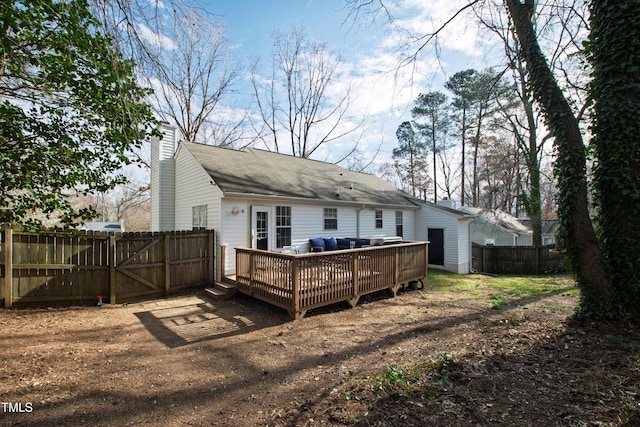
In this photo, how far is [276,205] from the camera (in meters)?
9.70

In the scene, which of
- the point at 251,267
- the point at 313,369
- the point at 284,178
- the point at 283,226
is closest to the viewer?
the point at 313,369

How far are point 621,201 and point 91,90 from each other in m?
8.58

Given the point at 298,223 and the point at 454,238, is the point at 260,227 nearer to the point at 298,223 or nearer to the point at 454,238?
the point at 298,223

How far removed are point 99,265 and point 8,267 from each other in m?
1.48

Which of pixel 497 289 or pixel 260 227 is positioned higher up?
pixel 260 227

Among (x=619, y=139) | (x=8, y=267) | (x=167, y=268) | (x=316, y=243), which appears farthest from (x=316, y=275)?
(x=8, y=267)

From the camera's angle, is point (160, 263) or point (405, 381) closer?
point (405, 381)

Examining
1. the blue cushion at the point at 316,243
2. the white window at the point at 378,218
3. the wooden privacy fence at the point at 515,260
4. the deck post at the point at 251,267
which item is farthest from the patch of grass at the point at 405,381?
the wooden privacy fence at the point at 515,260

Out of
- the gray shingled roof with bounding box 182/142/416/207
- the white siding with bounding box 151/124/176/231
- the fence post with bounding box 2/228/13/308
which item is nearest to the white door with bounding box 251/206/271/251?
the gray shingled roof with bounding box 182/142/416/207

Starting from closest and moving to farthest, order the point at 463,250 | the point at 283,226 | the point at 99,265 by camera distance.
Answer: the point at 99,265 < the point at 283,226 < the point at 463,250

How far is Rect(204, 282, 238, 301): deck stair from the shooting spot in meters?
7.56

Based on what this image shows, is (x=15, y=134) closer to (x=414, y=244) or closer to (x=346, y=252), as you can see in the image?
(x=346, y=252)

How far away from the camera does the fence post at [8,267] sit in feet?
18.8

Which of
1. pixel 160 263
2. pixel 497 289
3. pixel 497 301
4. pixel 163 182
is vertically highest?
pixel 163 182
